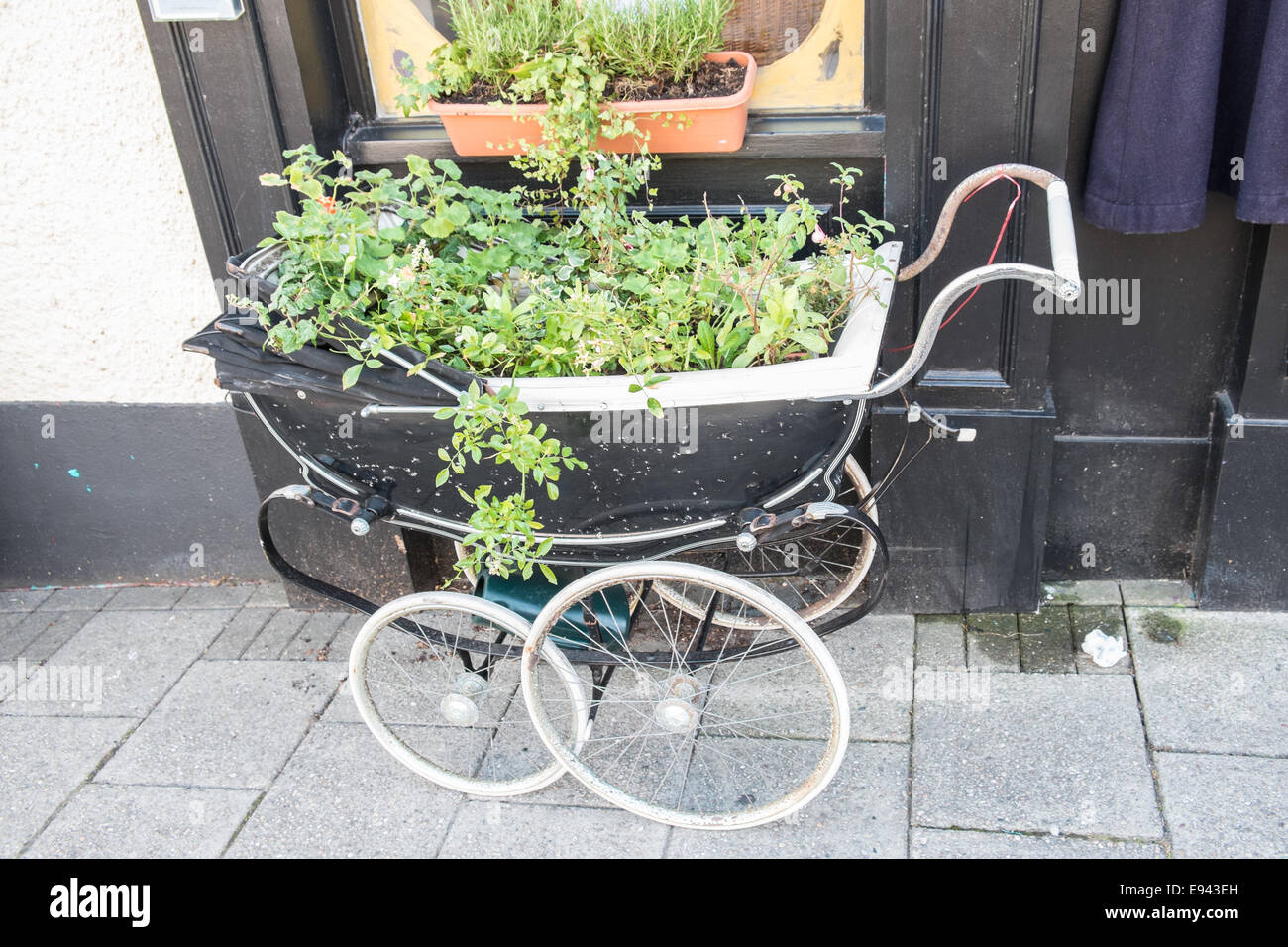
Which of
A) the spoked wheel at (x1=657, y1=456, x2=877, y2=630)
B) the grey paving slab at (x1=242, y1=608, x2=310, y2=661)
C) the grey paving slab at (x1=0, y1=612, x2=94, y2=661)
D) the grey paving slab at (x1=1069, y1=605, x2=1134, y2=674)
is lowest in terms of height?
the grey paving slab at (x1=0, y1=612, x2=94, y2=661)

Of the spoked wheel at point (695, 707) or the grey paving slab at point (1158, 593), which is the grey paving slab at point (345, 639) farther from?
the grey paving slab at point (1158, 593)

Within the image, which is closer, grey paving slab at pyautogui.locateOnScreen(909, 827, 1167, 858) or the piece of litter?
grey paving slab at pyautogui.locateOnScreen(909, 827, 1167, 858)

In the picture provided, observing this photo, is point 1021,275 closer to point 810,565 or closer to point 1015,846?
point 1015,846

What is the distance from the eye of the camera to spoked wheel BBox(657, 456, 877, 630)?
3117 millimetres

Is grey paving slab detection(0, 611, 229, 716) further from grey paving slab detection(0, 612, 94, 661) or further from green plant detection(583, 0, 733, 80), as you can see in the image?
green plant detection(583, 0, 733, 80)

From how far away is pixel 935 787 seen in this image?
2.79 metres

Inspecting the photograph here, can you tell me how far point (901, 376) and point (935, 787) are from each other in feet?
3.95

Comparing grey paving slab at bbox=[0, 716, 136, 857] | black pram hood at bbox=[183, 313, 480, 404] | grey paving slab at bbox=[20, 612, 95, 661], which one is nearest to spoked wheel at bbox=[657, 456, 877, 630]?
black pram hood at bbox=[183, 313, 480, 404]

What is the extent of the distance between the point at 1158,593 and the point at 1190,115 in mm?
1511

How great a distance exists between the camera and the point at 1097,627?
10.8ft

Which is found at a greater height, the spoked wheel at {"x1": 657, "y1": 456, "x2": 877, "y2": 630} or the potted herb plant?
the potted herb plant

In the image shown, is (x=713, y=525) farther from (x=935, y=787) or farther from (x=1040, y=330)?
(x=1040, y=330)

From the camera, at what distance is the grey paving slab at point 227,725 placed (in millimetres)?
3084
